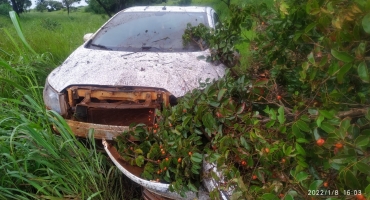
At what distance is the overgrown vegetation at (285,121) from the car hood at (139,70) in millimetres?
459

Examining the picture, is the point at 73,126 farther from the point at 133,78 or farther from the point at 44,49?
the point at 44,49

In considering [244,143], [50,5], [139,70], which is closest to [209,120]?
[244,143]

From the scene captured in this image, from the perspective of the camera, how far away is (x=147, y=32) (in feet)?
12.4

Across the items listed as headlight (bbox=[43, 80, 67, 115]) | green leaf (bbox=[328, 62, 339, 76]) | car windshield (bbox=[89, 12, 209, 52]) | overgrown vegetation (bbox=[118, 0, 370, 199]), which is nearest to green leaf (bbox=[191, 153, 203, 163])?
overgrown vegetation (bbox=[118, 0, 370, 199])

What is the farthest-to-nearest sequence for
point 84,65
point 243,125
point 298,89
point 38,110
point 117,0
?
point 117,0 < point 84,65 < point 38,110 < point 298,89 < point 243,125

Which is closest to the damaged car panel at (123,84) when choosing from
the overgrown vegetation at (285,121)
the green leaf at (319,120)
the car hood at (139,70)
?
the car hood at (139,70)

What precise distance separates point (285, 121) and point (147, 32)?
2.48 metres

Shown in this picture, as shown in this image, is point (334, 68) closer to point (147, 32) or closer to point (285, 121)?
point (285, 121)

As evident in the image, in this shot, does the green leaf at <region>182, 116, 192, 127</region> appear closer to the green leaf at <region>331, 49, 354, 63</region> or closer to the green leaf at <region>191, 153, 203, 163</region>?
the green leaf at <region>191, 153, 203, 163</region>

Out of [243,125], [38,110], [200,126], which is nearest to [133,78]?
[38,110]

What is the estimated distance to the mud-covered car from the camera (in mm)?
2742

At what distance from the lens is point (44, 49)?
5410 millimetres

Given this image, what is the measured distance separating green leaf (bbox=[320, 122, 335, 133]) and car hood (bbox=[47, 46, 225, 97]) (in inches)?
56.9

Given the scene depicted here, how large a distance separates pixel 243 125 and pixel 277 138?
242 millimetres
